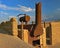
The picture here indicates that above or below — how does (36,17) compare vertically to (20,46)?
above

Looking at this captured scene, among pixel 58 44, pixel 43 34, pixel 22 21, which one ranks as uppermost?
pixel 22 21

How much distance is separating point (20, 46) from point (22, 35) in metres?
3.98

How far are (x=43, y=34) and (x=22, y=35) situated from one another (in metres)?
5.01

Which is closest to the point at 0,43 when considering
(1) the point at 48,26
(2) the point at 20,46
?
(2) the point at 20,46

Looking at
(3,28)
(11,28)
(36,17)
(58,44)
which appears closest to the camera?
(11,28)

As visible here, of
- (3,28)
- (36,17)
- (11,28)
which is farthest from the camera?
(36,17)

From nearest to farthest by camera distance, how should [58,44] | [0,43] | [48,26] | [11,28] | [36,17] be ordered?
[0,43] → [11,28] → [36,17] → [58,44] → [48,26]

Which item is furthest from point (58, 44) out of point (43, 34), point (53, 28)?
point (43, 34)

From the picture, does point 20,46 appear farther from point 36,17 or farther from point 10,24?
point 36,17

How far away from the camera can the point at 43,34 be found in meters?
24.8

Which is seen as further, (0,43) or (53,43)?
(53,43)

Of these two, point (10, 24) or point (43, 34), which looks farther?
point (43, 34)

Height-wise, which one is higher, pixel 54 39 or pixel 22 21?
pixel 22 21

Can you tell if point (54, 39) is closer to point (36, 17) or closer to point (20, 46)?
point (36, 17)
